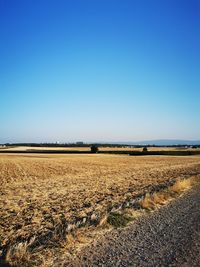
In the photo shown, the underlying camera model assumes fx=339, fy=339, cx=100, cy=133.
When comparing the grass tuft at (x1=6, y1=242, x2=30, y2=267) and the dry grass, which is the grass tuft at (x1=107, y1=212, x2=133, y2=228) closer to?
the dry grass

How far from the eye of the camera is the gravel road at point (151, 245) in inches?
292

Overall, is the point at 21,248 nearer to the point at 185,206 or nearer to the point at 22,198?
the point at 185,206

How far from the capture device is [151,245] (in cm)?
864

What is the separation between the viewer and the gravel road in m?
7.41

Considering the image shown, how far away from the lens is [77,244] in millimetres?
8672

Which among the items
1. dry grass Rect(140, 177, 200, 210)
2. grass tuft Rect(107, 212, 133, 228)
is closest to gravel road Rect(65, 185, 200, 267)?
grass tuft Rect(107, 212, 133, 228)

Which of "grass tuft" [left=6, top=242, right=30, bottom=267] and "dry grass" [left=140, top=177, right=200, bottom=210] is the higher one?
"grass tuft" [left=6, top=242, right=30, bottom=267]

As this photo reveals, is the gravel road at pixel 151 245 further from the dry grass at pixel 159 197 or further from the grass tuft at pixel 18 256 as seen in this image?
the dry grass at pixel 159 197

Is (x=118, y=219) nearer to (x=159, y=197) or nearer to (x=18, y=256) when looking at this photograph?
(x=18, y=256)

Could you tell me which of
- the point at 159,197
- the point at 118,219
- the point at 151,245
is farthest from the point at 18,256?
the point at 159,197

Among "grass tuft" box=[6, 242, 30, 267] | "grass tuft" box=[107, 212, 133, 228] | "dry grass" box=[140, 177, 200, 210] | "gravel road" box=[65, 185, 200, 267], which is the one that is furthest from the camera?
"dry grass" box=[140, 177, 200, 210]

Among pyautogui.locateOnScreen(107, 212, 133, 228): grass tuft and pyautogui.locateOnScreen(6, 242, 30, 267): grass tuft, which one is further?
pyautogui.locateOnScreen(107, 212, 133, 228): grass tuft

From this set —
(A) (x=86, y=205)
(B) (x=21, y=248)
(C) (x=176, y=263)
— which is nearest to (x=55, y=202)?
(A) (x=86, y=205)

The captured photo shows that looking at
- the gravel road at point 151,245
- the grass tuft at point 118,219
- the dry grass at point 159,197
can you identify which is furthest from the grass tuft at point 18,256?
the dry grass at point 159,197
